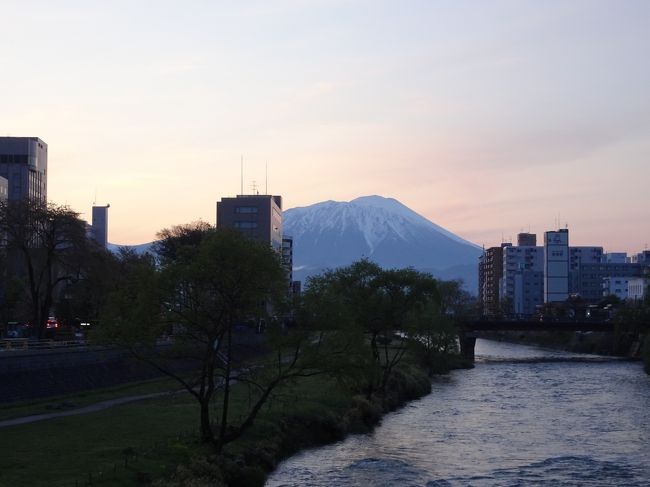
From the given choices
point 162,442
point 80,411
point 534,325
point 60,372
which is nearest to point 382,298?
point 60,372

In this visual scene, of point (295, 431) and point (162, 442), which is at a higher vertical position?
point (162, 442)

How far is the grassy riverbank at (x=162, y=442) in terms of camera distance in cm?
3519

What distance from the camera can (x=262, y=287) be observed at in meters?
41.3

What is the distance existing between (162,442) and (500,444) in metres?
22.2

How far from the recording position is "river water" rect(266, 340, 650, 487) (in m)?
43.0

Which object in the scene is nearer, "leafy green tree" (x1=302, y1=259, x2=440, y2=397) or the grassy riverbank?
the grassy riverbank

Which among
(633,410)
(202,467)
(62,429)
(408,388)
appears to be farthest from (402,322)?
(202,467)

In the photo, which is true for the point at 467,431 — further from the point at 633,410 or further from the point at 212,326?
the point at 212,326

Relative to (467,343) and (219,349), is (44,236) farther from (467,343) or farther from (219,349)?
(467,343)

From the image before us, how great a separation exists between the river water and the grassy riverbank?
163cm

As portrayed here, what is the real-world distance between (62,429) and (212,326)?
39.7ft

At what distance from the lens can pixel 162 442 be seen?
4262cm

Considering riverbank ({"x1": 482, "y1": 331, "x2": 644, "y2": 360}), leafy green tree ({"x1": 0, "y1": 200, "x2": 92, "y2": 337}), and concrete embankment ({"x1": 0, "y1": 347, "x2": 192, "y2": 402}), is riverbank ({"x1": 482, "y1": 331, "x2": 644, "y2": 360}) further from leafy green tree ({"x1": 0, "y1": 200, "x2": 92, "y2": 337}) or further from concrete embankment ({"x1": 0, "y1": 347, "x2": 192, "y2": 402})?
leafy green tree ({"x1": 0, "y1": 200, "x2": 92, "y2": 337})

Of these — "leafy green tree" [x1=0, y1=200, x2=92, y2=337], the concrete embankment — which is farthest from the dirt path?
"leafy green tree" [x1=0, y1=200, x2=92, y2=337]
